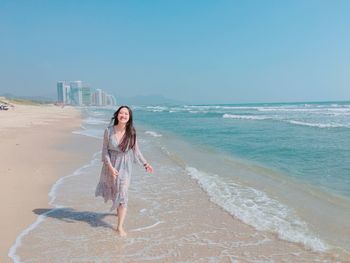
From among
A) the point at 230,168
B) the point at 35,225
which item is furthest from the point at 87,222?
the point at 230,168

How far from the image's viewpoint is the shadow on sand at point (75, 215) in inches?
203

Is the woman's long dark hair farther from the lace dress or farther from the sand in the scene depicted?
the sand

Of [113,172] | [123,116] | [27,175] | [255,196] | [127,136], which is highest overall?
[123,116]

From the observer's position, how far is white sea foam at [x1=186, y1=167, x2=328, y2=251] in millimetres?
4711

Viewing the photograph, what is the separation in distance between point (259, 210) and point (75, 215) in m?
2.83

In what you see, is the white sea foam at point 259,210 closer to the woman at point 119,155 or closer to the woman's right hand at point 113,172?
the woman at point 119,155

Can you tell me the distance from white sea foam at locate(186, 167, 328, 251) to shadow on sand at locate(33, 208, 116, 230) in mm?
1952

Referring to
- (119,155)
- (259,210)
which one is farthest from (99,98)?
(119,155)

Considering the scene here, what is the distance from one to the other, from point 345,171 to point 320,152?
3.46 meters

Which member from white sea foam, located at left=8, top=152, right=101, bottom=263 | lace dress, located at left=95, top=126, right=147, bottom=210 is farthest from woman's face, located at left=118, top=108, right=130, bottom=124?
white sea foam, located at left=8, top=152, right=101, bottom=263

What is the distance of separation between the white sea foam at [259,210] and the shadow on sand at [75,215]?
6.40 feet

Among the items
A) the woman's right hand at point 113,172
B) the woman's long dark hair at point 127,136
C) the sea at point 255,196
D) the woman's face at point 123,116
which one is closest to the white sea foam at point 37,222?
the sea at point 255,196

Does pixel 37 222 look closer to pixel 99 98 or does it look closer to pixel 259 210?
pixel 259 210

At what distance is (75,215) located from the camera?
5453 mm
